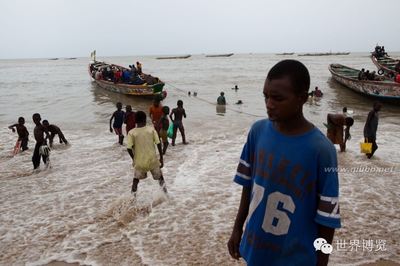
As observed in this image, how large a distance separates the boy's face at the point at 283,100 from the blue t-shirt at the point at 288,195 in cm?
10

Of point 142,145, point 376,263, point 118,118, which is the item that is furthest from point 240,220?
point 118,118

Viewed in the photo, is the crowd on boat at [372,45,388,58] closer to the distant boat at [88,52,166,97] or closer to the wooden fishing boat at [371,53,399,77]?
the wooden fishing boat at [371,53,399,77]

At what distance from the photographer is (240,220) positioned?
83.0 inches

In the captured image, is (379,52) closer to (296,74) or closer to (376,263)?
(376,263)

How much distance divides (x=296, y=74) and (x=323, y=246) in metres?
0.88

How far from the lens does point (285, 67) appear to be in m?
1.66

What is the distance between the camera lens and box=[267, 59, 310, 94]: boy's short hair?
1631 mm

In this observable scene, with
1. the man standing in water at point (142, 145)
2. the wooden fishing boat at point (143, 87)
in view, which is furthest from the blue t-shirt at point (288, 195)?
the wooden fishing boat at point (143, 87)

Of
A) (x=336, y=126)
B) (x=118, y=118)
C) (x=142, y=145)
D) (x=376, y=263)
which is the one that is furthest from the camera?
(x=118, y=118)

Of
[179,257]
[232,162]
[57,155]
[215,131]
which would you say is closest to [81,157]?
[57,155]

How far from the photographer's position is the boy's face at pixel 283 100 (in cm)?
164

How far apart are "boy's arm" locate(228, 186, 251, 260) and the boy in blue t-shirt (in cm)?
18

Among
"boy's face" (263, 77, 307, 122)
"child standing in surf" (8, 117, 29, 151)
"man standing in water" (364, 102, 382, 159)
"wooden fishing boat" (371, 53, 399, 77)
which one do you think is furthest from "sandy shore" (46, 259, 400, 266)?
"wooden fishing boat" (371, 53, 399, 77)

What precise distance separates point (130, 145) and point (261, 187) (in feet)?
12.1
